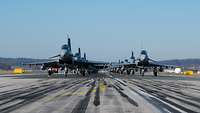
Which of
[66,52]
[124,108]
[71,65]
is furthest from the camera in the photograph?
[71,65]

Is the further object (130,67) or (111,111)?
(130,67)

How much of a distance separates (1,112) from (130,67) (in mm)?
82126

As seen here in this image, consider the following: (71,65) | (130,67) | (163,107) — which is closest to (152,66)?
(130,67)

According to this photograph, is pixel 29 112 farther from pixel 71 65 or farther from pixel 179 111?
pixel 71 65

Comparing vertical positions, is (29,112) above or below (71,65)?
below

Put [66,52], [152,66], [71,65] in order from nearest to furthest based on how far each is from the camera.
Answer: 1. [66,52]
2. [71,65]
3. [152,66]

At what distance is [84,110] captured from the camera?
1678 cm

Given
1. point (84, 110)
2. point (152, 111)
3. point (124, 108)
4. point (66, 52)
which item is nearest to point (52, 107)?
point (84, 110)

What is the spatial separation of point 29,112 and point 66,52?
168 ft

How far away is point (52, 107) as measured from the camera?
1811cm

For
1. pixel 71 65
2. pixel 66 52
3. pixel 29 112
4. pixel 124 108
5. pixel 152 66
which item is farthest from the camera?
pixel 152 66

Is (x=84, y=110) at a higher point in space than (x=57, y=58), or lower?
lower

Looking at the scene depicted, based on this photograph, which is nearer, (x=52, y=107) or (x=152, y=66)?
(x=52, y=107)

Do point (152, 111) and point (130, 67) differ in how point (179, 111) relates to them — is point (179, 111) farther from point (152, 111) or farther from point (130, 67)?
point (130, 67)
